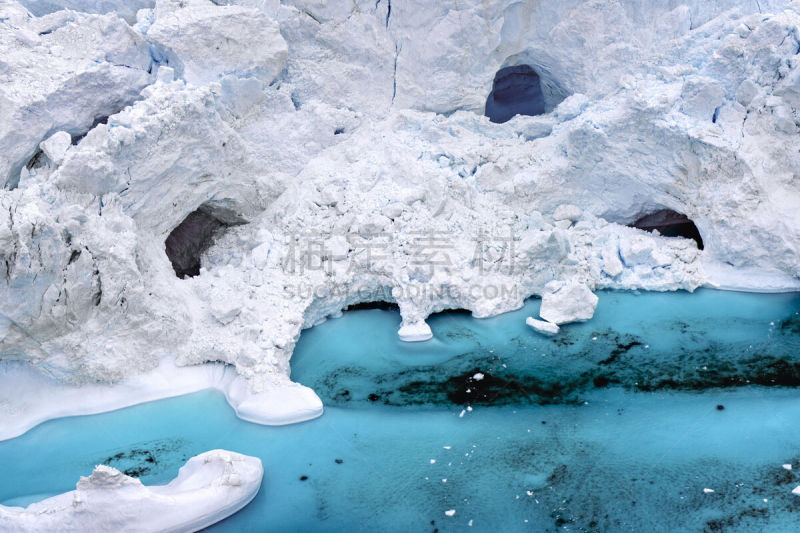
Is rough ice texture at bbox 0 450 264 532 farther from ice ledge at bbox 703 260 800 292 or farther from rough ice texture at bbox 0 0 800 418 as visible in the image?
ice ledge at bbox 703 260 800 292

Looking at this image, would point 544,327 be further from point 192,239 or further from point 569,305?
point 192,239

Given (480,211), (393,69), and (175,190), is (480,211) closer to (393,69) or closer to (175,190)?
(393,69)

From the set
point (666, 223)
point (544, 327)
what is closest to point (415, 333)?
point (544, 327)

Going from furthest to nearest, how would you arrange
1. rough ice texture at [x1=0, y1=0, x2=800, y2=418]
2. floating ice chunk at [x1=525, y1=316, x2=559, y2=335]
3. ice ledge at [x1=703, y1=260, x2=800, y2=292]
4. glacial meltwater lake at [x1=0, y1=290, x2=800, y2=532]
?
ice ledge at [x1=703, y1=260, x2=800, y2=292] → floating ice chunk at [x1=525, y1=316, x2=559, y2=335] → rough ice texture at [x1=0, y1=0, x2=800, y2=418] → glacial meltwater lake at [x1=0, y1=290, x2=800, y2=532]

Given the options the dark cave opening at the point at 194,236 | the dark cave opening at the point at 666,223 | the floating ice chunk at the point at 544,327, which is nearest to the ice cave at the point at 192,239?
the dark cave opening at the point at 194,236

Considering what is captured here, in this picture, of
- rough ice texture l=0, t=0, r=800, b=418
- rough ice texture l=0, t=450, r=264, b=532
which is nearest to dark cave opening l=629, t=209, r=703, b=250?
rough ice texture l=0, t=0, r=800, b=418
